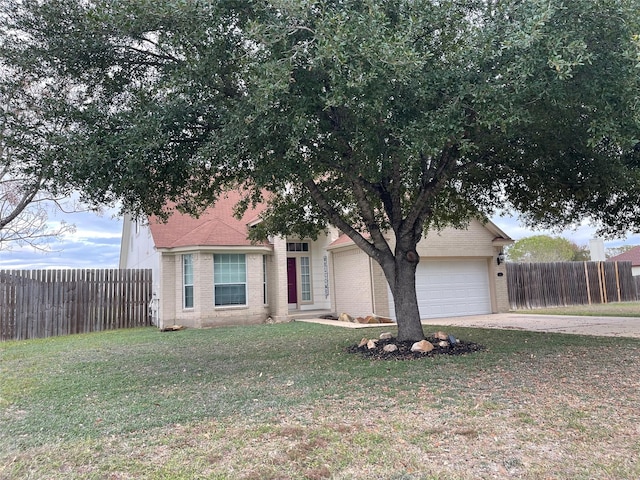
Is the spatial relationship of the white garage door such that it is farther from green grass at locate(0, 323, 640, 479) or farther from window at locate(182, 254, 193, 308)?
green grass at locate(0, 323, 640, 479)

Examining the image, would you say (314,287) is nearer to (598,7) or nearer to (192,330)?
(192,330)

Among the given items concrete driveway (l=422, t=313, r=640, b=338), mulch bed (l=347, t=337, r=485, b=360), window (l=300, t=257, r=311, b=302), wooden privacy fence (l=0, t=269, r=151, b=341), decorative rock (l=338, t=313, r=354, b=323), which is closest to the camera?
mulch bed (l=347, t=337, r=485, b=360)

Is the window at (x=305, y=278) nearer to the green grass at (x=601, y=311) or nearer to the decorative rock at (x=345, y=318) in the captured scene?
the decorative rock at (x=345, y=318)

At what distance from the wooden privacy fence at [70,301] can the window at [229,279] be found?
2996 millimetres

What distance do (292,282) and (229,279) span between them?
3.03 meters

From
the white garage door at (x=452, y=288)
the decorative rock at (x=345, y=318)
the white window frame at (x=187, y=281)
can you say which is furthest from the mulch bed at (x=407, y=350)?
the white window frame at (x=187, y=281)

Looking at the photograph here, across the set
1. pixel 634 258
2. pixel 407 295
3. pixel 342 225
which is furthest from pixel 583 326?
pixel 634 258

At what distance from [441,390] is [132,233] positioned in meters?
18.7

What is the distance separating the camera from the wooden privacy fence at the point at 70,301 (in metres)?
14.0

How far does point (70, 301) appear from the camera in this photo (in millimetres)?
14805

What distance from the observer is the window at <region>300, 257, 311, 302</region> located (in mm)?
17719

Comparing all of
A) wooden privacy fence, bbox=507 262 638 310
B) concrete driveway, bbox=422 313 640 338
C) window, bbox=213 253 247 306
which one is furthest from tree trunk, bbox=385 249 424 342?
wooden privacy fence, bbox=507 262 638 310

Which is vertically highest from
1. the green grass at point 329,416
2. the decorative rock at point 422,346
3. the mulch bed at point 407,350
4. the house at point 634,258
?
the house at point 634,258

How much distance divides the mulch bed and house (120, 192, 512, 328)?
5.85 meters
